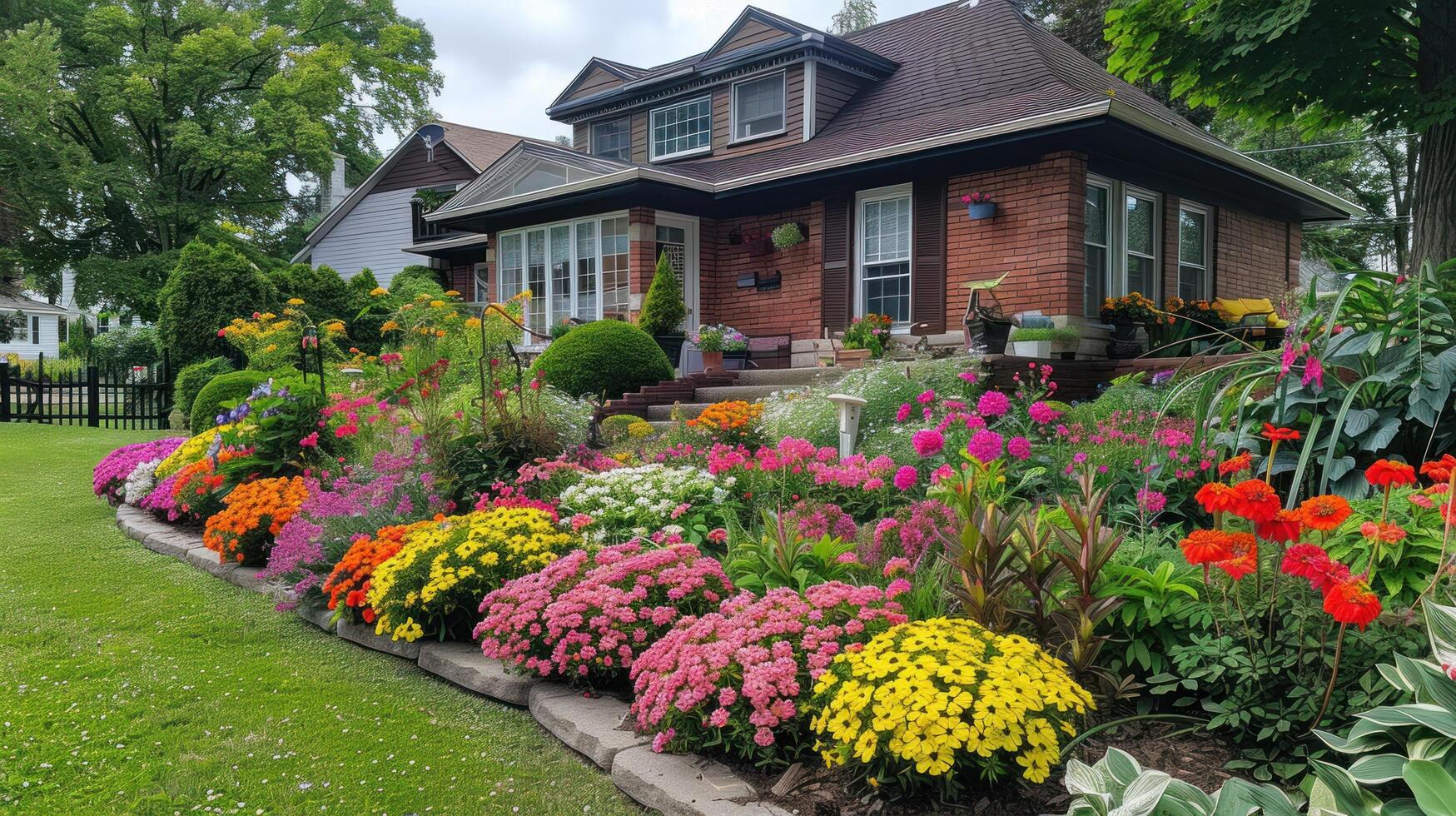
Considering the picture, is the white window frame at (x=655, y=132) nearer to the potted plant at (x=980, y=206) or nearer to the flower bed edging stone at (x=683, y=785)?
the potted plant at (x=980, y=206)

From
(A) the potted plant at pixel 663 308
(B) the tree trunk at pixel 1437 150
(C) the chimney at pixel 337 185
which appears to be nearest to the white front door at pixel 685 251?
(A) the potted plant at pixel 663 308

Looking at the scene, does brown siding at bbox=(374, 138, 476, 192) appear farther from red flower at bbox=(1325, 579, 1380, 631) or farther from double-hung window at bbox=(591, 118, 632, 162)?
red flower at bbox=(1325, 579, 1380, 631)

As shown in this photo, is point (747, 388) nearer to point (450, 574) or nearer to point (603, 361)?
point (603, 361)

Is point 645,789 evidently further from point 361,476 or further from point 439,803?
point 361,476

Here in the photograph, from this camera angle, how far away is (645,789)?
2.81 metres

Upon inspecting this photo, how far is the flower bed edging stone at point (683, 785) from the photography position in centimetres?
263

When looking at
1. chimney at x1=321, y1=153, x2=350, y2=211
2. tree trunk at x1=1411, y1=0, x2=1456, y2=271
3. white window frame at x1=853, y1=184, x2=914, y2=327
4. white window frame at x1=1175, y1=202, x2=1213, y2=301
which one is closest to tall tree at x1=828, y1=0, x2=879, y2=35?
chimney at x1=321, y1=153, x2=350, y2=211

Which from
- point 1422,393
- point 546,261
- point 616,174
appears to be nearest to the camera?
point 1422,393

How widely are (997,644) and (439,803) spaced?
1.76 metres

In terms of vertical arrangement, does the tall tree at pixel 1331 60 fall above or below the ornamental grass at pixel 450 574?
above

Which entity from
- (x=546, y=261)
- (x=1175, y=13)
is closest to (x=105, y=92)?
(x=546, y=261)

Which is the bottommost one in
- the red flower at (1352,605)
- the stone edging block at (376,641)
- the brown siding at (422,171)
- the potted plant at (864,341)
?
the stone edging block at (376,641)

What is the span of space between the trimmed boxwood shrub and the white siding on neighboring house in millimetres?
13138

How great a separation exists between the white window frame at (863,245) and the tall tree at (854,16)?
66.0 ft
